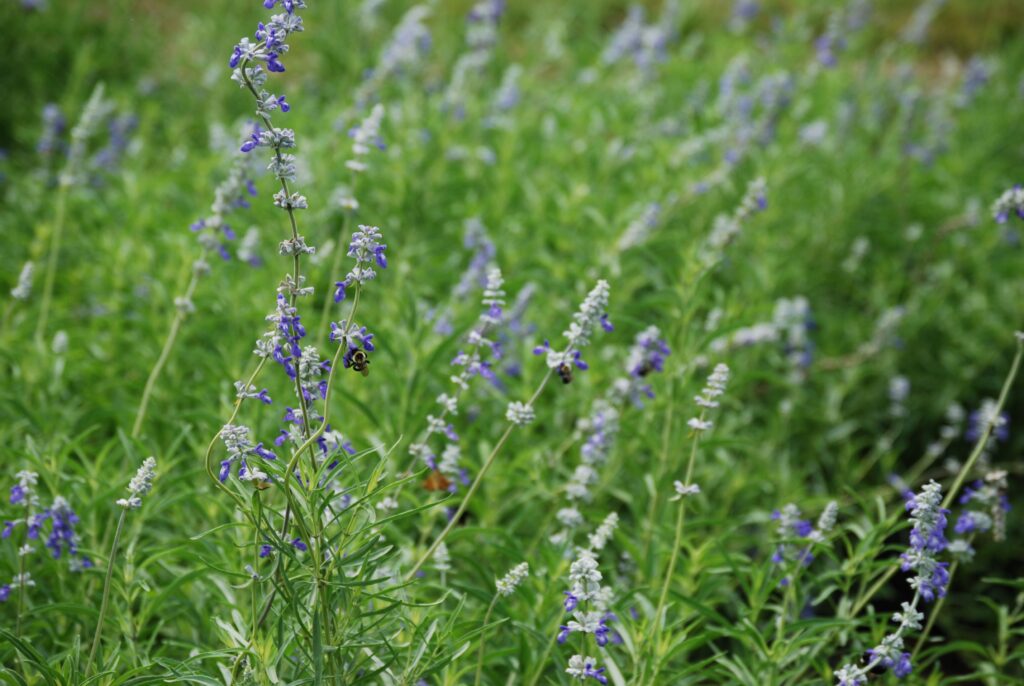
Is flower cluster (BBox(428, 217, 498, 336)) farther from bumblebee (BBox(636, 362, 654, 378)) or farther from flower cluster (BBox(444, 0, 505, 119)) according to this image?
flower cluster (BBox(444, 0, 505, 119))

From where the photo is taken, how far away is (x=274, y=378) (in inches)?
177

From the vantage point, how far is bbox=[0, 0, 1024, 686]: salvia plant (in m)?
2.82

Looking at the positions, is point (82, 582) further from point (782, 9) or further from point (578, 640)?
point (782, 9)

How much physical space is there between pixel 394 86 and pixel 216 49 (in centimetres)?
236

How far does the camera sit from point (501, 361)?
4586 mm

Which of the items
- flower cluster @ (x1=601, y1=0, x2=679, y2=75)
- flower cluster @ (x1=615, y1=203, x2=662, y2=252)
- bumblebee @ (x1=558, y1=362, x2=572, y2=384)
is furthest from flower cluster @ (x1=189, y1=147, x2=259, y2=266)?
flower cluster @ (x1=601, y1=0, x2=679, y2=75)

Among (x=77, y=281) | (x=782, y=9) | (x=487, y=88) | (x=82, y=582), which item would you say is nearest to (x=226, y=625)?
(x=82, y=582)

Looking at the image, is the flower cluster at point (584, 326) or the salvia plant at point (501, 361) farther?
the salvia plant at point (501, 361)

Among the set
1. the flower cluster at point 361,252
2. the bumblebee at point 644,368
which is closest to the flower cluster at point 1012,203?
the bumblebee at point 644,368

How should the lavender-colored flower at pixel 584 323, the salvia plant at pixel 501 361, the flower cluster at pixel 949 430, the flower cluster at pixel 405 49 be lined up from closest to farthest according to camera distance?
the lavender-colored flower at pixel 584 323, the salvia plant at pixel 501 361, the flower cluster at pixel 949 430, the flower cluster at pixel 405 49

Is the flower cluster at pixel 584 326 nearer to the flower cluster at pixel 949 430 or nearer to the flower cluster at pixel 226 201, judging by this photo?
the flower cluster at pixel 226 201

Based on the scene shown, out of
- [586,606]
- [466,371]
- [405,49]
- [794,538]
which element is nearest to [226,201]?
[466,371]

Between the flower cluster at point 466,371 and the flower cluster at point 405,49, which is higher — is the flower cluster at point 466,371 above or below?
below

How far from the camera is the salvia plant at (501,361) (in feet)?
9.24
